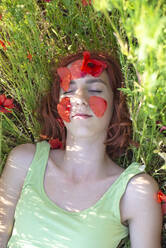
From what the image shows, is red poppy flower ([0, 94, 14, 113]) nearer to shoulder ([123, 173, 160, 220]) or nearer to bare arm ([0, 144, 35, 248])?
bare arm ([0, 144, 35, 248])

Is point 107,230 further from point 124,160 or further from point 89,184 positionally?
point 124,160

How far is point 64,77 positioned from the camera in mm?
1489

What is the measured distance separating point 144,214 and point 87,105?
50 cm

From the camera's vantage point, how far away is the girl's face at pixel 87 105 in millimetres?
1374

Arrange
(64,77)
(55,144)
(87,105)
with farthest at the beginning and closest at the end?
(55,144) → (64,77) → (87,105)

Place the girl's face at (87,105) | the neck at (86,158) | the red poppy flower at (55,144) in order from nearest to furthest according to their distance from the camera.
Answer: the girl's face at (87,105) < the neck at (86,158) < the red poppy flower at (55,144)

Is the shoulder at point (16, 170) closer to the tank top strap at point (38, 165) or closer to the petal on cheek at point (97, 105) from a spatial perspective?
the tank top strap at point (38, 165)

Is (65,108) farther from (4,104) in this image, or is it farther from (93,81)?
(4,104)

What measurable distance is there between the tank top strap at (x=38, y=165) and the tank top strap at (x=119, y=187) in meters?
0.33

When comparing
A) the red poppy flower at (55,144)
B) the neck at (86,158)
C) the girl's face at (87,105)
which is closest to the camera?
the girl's face at (87,105)

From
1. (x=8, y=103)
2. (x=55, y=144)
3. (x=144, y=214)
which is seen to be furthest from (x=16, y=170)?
(x=144, y=214)

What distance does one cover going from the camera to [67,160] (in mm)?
1538

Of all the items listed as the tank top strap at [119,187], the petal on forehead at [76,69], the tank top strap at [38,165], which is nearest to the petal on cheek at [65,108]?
the petal on forehead at [76,69]

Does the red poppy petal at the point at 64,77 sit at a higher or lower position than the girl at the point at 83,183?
higher
